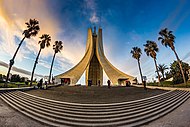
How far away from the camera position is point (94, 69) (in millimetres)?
48562

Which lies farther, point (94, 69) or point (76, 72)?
point (94, 69)

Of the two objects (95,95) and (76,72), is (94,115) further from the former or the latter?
(76,72)

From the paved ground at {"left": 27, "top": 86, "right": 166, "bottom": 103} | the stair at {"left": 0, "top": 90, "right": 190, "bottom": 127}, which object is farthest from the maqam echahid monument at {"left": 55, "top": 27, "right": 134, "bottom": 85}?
the stair at {"left": 0, "top": 90, "right": 190, "bottom": 127}

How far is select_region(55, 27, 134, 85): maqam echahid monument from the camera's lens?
1346 inches

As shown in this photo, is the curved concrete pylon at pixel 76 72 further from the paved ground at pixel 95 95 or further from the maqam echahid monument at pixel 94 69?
the paved ground at pixel 95 95

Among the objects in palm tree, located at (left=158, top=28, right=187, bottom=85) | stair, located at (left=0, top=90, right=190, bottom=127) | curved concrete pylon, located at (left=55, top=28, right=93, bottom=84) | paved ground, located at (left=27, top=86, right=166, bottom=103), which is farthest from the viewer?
curved concrete pylon, located at (left=55, top=28, right=93, bottom=84)

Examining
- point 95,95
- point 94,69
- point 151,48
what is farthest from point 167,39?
point 94,69

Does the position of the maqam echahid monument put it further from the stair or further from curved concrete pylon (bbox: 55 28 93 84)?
the stair

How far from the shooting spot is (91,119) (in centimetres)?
603

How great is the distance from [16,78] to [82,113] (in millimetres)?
38307

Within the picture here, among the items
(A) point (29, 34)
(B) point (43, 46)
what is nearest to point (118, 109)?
(A) point (29, 34)

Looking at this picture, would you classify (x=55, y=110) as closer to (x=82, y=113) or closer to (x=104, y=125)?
(x=82, y=113)

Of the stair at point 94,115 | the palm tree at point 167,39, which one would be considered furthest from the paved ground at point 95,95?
the palm tree at point 167,39

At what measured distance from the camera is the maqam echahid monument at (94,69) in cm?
3419
